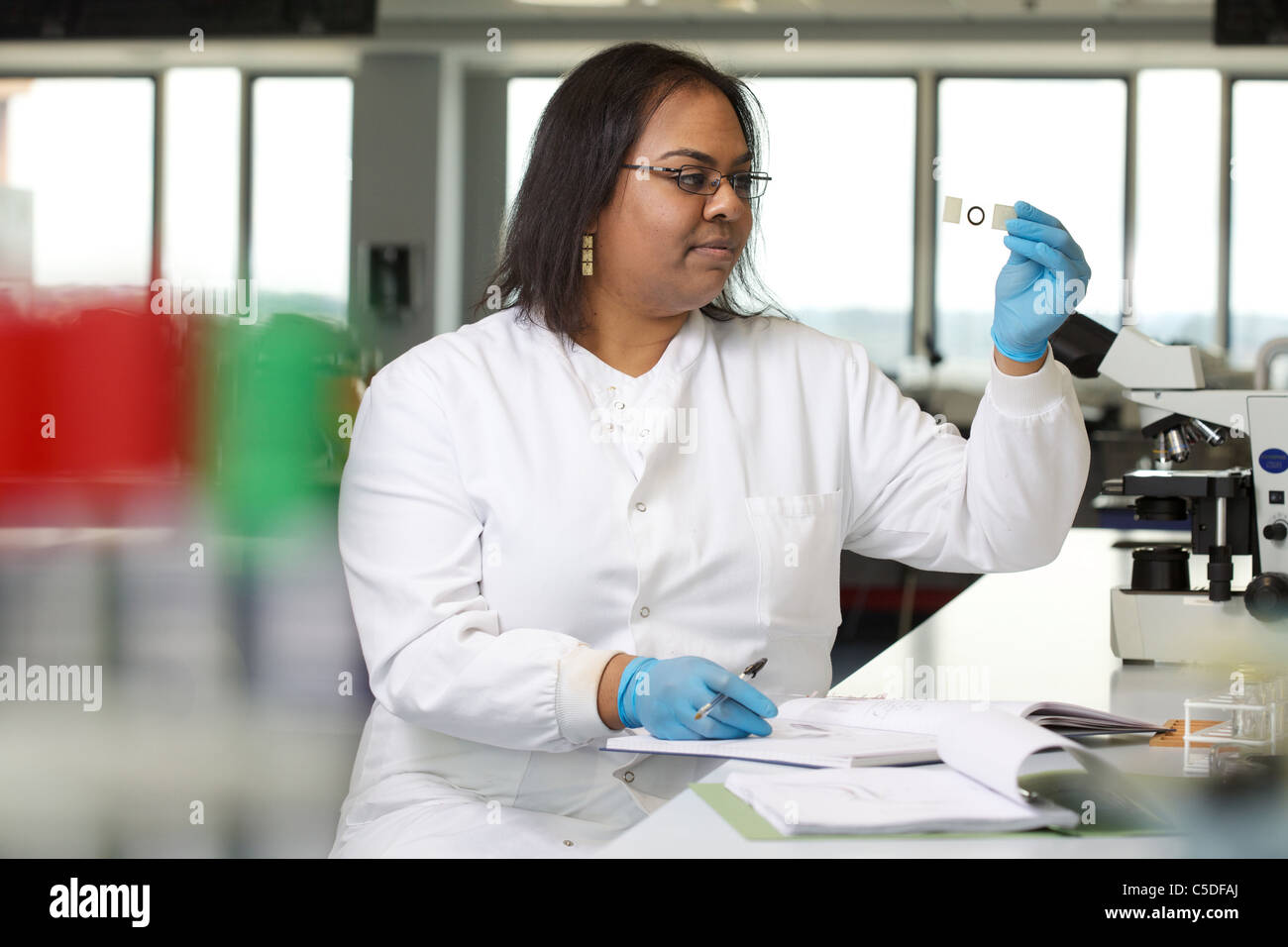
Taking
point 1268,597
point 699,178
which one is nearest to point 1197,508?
point 1268,597

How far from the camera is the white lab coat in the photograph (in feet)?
4.53

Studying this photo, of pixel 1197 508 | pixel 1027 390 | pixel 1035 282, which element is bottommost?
pixel 1197 508

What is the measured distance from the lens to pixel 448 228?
8430 mm

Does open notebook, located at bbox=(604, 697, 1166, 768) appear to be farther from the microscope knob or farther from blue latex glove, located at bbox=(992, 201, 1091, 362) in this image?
the microscope knob

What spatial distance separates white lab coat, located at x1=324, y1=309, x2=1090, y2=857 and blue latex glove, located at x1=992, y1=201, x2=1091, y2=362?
0.07m

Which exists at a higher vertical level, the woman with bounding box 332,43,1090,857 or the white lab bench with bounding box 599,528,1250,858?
the woman with bounding box 332,43,1090,857

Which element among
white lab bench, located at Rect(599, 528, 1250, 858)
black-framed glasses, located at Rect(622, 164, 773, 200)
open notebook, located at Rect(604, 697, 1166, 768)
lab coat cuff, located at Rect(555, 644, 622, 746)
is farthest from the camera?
black-framed glasses, located at Rect(622, 164, 773, 200)

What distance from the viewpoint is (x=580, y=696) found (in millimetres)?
1299

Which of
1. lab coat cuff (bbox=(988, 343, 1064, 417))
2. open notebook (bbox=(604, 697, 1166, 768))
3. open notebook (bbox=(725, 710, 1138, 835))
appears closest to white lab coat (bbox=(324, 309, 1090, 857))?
lab coat cuff (bbox=(988, 343, 1064, 417))

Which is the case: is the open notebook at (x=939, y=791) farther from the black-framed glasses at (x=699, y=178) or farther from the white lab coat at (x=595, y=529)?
the black-framed glasses at (x=699, y=178)

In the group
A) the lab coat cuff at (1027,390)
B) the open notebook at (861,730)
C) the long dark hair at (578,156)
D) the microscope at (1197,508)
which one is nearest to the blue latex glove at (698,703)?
the open notebook at (861,730)

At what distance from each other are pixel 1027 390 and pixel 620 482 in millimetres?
470

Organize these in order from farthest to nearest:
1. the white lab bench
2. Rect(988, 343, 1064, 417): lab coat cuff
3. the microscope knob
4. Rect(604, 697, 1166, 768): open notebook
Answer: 1. the microscope knob
2. Rect(988, 343, 1064, 417): lab coat cuff
3. Rect(604, 697, 1166, 768): open notebook
4. the white lab bench

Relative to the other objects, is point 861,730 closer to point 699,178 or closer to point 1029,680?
point 1029,680
